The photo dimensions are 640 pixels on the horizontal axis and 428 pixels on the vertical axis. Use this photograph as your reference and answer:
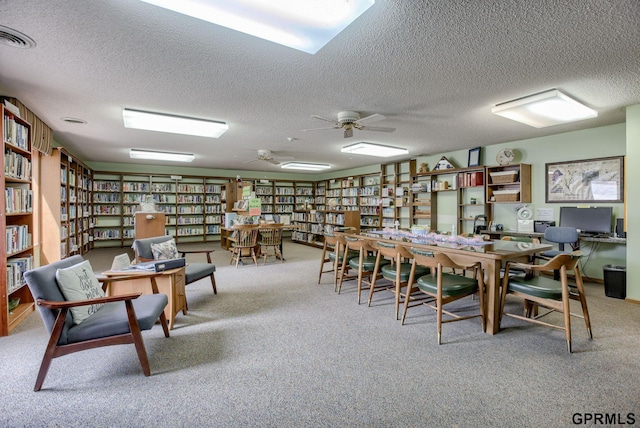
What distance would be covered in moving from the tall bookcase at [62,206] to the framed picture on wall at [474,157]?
297 inches

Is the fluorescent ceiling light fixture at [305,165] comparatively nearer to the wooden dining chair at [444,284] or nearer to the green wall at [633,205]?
the wooden dining chair at [444,284]

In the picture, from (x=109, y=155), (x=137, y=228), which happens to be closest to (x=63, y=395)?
(x=137, y=228)

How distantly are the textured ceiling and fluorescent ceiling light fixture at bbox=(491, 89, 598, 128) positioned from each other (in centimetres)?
10

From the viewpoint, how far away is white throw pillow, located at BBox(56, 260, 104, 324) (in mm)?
2127

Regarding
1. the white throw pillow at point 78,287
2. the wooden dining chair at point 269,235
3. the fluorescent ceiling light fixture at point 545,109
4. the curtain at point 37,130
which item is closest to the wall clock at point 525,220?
the fluorescent ceiling light fixture at point 545,109

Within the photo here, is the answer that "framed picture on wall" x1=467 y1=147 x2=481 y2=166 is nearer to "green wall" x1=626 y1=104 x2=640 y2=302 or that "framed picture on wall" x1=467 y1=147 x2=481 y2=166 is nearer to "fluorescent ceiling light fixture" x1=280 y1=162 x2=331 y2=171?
"green wall" x1=626 y1=104 x2=640 y2=302

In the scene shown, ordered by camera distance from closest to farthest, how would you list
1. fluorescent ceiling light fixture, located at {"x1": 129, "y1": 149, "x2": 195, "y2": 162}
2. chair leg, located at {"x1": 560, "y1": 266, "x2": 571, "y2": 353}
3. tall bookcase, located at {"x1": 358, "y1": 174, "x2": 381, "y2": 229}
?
chair leg, located at {"x1": 560, "y1": 266, "x2": 571, "y2": 353}
fluorescent ceiling light fixture, located at {"x1": 129, "y1": 149, "x2": 195, "y2": 162}
tall bookcase, located at {"x1": 358, "y1": 174, "x2": 381, "y2": 229}

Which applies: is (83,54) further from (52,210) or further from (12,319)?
(52,210)

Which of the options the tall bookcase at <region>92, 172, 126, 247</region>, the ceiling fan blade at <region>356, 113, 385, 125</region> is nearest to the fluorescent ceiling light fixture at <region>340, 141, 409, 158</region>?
the ceiling fan blade at <region>356, 113, 385, 125</region>

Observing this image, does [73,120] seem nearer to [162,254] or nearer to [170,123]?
[170,123]

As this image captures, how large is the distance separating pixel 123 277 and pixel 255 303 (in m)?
1.51

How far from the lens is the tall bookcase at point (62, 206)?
4.78 meters

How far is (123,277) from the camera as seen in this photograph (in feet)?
9.12

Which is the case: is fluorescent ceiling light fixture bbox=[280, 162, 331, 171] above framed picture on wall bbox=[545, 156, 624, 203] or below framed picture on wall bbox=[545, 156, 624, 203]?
above
